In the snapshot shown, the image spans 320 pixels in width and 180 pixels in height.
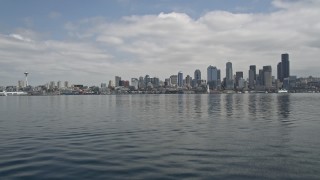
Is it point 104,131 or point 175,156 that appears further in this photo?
point 104,131

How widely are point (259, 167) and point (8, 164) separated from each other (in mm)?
19127

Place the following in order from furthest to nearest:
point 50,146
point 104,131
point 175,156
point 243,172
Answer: point 104,131 < point 50,146 < point 175,156 < point 243,172

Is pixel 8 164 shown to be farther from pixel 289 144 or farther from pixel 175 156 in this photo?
pixel 289 144

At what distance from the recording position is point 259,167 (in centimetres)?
2520

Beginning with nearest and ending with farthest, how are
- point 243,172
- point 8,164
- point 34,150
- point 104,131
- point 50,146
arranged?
point 243,172 < point 8,164 < point 34,150 < point 50,146 < point 104,131

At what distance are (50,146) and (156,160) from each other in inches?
536

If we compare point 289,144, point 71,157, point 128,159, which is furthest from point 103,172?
point 289,144

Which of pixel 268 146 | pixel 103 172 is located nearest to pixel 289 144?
pixel 268 146

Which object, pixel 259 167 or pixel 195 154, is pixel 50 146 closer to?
pixel 195 154

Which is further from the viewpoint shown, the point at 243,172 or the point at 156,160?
the point at 156,160

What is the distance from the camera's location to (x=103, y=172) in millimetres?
24312

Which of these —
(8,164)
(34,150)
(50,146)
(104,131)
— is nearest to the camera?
(8,164)

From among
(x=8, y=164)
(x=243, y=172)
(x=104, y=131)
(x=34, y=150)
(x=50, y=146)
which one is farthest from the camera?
(x=104, y=131)

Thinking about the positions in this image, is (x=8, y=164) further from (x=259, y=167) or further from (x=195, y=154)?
(x=259, y=167)
